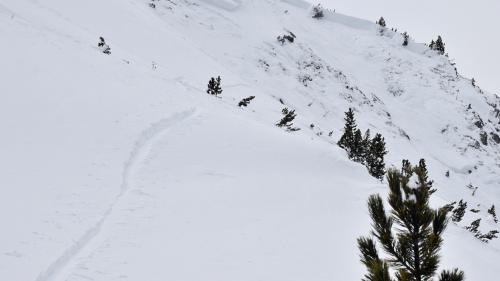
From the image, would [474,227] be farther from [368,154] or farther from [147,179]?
[147,179]

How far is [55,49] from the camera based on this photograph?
732 inches

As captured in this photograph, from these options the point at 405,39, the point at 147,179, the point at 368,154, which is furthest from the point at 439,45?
the point at 147,179

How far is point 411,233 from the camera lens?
A: 12.3ft

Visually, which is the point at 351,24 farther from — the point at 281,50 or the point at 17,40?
the point at 17,40

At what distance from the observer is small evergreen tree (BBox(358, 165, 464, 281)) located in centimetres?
366

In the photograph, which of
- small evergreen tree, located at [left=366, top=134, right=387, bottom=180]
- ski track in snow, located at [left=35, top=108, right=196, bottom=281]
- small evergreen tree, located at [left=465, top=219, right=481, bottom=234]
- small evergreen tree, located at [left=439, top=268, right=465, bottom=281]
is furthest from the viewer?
small evergreen tree, located at [left=366, top=134, right=387, bottom=180]

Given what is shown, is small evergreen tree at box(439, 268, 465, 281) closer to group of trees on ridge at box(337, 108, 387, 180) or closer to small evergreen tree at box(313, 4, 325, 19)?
group of trees on ridge at box(337, 108, 387, 180)

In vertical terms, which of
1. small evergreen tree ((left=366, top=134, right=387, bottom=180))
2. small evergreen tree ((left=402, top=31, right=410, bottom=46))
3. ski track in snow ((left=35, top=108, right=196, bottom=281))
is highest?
small evergreen tree ((left=402, top=31, right=410, bottom=46))

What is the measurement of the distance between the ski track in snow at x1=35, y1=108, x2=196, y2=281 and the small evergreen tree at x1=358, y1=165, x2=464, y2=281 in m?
5.04

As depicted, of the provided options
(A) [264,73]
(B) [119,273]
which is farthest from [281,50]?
(B) [119,273]

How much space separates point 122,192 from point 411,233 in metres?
7.74

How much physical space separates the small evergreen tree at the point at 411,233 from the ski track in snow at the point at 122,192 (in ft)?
16.5

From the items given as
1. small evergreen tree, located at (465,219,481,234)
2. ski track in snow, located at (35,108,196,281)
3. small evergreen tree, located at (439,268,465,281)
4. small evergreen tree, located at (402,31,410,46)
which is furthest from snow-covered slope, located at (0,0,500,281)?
small evergreen tree, located at (402,31,410,46)

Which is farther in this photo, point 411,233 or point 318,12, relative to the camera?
point 318,12
